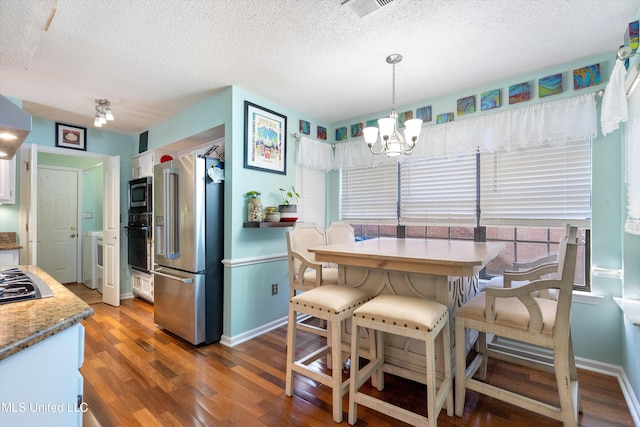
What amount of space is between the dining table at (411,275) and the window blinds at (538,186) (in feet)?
3.11

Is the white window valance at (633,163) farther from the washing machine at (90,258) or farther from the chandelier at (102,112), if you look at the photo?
the washing machine at (90,258)

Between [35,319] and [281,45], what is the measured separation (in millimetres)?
2155

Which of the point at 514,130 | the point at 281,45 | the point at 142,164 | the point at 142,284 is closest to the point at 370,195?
the point at 514,130

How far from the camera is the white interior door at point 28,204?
10.6ft

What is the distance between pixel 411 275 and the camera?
78.0 inches

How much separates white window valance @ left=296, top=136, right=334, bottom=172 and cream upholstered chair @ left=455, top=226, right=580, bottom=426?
2485 millimetres

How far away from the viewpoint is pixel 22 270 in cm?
179

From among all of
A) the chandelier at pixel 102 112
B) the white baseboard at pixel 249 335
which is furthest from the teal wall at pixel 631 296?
the chandelier at pixel 102 112

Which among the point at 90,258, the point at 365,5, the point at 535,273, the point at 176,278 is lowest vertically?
the point at 90,258

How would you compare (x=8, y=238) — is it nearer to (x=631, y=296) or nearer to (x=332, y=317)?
(x=332, y=317)

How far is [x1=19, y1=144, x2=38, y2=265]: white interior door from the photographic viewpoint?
10.6ft

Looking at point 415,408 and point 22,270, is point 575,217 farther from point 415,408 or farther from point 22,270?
point 22,270

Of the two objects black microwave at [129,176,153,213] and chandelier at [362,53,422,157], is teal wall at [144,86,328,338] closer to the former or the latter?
black microwave at [129,176,153,213]

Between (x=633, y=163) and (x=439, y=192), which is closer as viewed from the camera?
(x=633, y=163)
